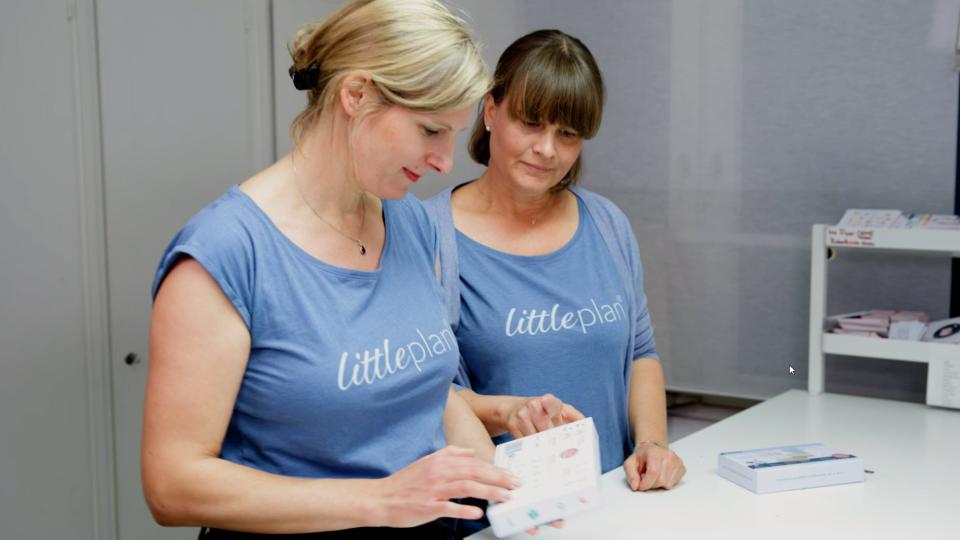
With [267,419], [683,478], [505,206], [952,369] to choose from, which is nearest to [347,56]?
[267,419]

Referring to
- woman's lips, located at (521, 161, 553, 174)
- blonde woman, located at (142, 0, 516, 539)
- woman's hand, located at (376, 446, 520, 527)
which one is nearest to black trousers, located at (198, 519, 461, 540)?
blonde woman, located at (142, 0, 516, 539)

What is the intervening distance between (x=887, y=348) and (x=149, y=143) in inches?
73.9

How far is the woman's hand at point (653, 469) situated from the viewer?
1702 mm

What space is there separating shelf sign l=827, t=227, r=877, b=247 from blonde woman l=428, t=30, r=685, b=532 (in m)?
0.74

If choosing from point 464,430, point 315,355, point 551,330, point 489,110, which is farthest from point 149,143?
point 315,355

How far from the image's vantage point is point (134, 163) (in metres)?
2.50

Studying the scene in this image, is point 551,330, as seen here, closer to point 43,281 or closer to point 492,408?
point 492,408

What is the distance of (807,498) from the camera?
1679 mm

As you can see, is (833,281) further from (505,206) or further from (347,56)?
(347,56)

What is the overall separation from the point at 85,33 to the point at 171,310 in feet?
4.71

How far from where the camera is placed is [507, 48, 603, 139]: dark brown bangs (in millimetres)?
1894

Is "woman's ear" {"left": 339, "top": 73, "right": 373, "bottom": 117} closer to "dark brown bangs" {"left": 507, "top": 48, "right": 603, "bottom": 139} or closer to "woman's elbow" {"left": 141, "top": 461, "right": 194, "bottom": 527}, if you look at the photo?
"woman's elbow" {"left": 141, "top": 461, "right": 194, "bottom": 527}

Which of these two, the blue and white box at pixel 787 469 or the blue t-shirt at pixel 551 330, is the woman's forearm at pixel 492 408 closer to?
the blue t-shirt at pixel 551 330

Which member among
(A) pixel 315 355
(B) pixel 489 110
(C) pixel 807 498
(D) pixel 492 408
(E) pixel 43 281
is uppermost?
(B) pixel 489 110
